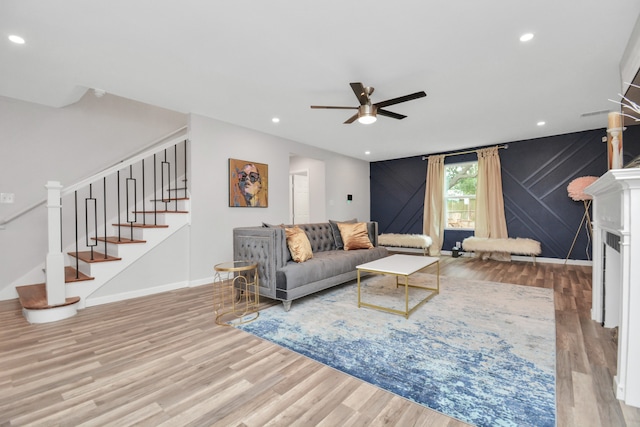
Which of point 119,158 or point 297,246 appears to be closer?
point 297,246

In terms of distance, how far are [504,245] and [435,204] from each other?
1780mm

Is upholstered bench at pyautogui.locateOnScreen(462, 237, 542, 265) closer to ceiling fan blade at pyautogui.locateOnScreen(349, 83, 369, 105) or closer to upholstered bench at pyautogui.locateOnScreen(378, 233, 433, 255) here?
upholstered bench at pyautogui.locateOnScreen(378, 233, 433, 255)

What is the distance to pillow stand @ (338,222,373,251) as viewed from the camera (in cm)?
450

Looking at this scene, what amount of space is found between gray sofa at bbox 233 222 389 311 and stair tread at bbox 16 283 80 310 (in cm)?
175

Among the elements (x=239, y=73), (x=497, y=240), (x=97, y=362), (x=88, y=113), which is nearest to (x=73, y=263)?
(x=88, y=113)

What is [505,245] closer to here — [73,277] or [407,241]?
[407,241]

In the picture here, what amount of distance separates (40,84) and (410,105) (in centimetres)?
443

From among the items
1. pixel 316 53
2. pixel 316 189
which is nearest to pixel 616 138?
pixel 316 53

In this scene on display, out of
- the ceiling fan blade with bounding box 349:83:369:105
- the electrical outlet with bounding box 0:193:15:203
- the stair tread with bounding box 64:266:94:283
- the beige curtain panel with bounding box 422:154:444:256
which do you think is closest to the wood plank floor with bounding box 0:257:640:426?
the stair tread with bounding box 64:266:94:283

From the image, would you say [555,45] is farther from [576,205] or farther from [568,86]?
[576,205]

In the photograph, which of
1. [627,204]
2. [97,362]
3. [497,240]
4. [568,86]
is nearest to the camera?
[627,204]

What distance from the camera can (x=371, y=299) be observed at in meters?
3.49

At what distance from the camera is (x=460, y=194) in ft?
23.4

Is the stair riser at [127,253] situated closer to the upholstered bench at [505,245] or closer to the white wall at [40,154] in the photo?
the white wall at [40,154]
